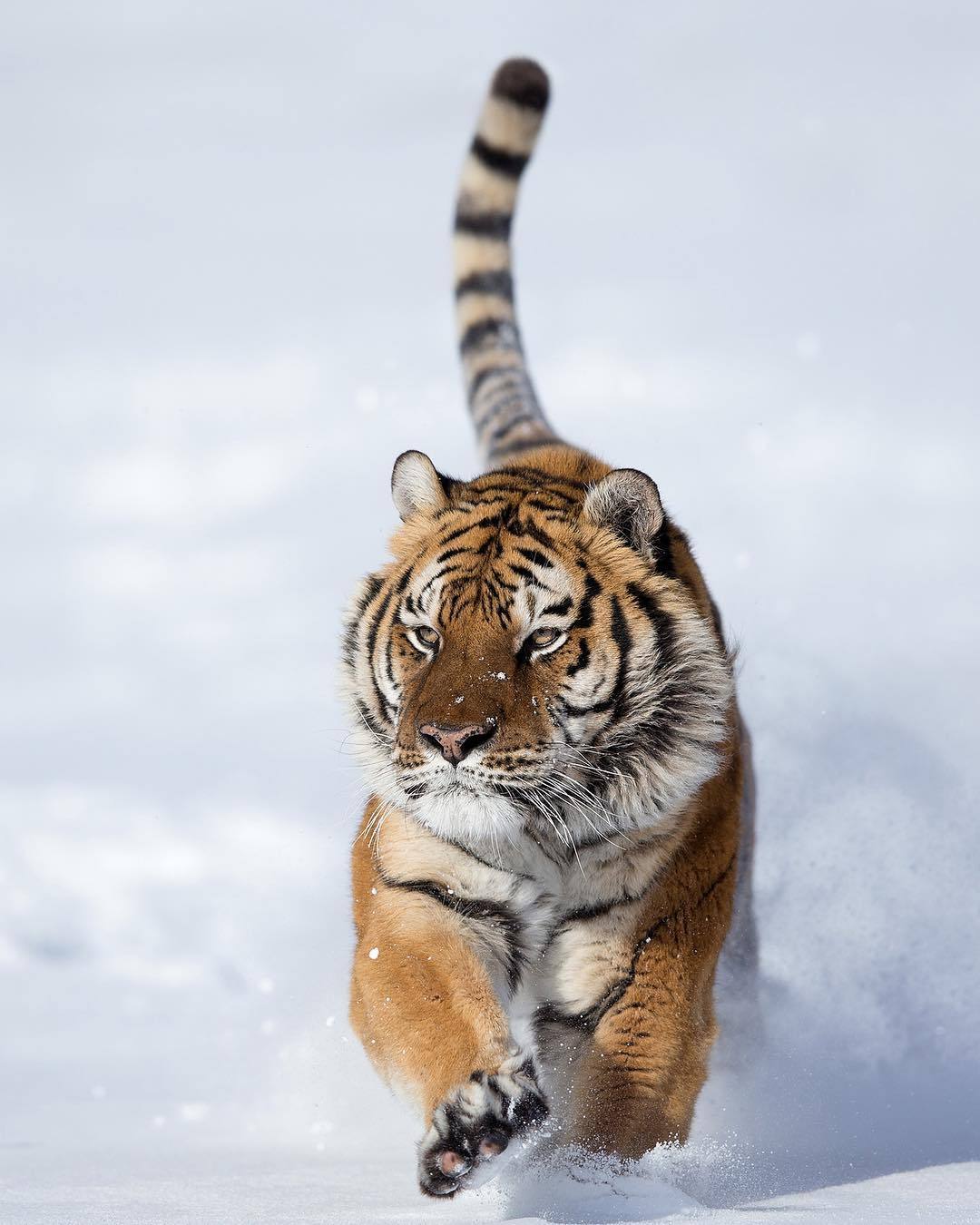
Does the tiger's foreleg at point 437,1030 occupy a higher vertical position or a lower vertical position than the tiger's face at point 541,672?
lower

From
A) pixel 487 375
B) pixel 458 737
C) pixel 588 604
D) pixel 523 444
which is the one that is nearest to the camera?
→ pixel 458 737

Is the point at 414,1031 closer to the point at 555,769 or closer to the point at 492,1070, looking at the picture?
the point at 492,1070

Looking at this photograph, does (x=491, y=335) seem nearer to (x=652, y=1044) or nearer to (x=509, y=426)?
(x=509, y=426)

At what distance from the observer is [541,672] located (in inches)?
144

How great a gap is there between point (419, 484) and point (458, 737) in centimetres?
101

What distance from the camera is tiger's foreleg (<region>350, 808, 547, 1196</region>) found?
10.6 ft

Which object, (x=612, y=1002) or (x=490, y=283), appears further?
(x=490, y=283)

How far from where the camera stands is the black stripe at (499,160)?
7.40 metres

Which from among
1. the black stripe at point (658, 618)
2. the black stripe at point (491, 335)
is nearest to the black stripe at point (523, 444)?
the black stripe at point (491, 335)

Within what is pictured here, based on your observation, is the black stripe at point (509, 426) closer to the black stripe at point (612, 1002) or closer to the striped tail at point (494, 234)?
the striped tail at point (494, 234)


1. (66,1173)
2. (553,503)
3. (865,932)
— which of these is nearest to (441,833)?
(553,503)

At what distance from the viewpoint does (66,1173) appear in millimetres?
4383

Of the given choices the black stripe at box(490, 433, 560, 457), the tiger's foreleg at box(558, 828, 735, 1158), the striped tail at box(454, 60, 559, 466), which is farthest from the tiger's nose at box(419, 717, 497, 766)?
the striped tail at box(454, 60, 559, 466)

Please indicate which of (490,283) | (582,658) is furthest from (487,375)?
(582,658)
